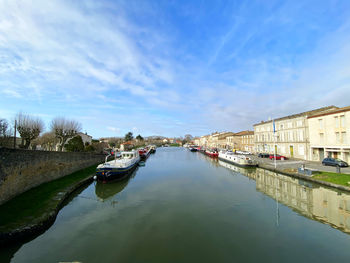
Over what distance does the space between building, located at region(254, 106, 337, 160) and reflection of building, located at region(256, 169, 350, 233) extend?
1010 cm

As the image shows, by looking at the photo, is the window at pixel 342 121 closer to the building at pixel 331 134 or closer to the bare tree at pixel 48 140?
the building at pixel 331 134

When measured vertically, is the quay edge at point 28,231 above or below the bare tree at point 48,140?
below

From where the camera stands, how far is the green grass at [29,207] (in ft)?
24.7

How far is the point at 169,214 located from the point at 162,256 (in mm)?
3793

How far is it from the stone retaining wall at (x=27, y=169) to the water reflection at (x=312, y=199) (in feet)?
52.4

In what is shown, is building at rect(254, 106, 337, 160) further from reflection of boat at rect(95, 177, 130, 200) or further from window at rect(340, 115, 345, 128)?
reflection of boat at rect(95, 177, 130, 200)

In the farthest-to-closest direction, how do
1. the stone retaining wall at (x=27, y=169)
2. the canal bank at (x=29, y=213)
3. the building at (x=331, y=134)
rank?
1. the building at (x=331, y=134)
2. the stone retaining wall at (x=27, y=169)
3. the canal bank at (x=29, y=213)

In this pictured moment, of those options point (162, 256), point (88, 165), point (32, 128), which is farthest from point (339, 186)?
point (32, 128)

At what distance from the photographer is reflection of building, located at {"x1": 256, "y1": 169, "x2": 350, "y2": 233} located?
373 inches

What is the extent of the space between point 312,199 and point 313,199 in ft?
0.18

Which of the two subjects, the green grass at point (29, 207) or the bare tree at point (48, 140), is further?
the bare tree at point (48, 140)

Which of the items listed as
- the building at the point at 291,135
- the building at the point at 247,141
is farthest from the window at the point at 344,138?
the building at the point at 247,141

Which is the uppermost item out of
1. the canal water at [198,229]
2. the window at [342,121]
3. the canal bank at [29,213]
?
the window at [342,121]

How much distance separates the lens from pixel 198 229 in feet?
27.2
